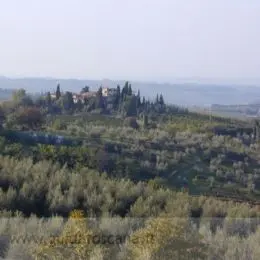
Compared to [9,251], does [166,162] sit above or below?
below

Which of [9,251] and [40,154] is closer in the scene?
[9,251]

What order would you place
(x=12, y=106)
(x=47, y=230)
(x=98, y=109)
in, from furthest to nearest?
(x=98, y=109)
(x=12, y=106)
(x=47, y=230)

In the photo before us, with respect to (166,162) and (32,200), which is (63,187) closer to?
(32,200)

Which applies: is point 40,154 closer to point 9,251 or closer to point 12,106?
point 9,251

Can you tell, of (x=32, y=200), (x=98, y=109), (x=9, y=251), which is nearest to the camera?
(x=9, y=251)

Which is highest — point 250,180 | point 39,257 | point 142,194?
point 39,257

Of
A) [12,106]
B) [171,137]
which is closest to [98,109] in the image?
[12,106]
